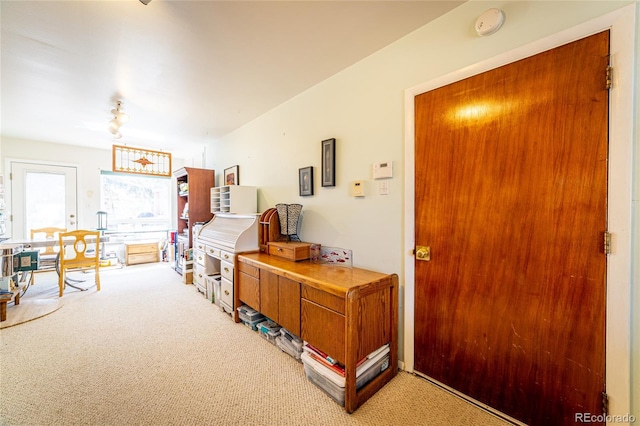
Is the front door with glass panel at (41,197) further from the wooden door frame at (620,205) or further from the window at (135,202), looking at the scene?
the wooden door frame at (620,205)

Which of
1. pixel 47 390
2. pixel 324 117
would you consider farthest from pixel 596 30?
pixel 47 390

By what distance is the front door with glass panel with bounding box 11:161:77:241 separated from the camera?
14.8ft

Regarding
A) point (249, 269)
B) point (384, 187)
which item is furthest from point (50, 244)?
point (384, 187)

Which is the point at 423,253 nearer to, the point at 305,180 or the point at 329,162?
the point at 329,162

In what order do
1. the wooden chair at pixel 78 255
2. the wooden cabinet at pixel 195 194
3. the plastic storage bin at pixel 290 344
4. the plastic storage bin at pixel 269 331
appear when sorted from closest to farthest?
the plastic storage bin at pixel 290 344 → the plastic storage bin at pixel 269 331 → the wooden chair at pixel 78 255 → the wooden cabinet at pixel 195 194

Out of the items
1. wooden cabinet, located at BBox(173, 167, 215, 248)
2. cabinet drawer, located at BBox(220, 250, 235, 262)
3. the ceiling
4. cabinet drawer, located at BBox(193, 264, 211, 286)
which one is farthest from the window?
cabinet drawer, located at BBox(220, 250, 235, 262)

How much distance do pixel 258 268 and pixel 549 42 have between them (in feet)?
8.16

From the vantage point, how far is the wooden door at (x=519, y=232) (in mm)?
1170

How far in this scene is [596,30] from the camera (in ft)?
3.74

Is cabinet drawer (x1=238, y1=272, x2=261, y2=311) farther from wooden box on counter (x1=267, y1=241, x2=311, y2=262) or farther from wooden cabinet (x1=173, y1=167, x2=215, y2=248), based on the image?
wooden cabinet (x1=173, y1=167, x2=215, y2=248)

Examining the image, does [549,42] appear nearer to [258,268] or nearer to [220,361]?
[258,268]

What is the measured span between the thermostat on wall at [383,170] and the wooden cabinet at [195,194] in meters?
3.50

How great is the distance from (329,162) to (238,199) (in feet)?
5.37

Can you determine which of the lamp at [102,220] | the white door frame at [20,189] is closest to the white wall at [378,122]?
the lamp at [102,220]
